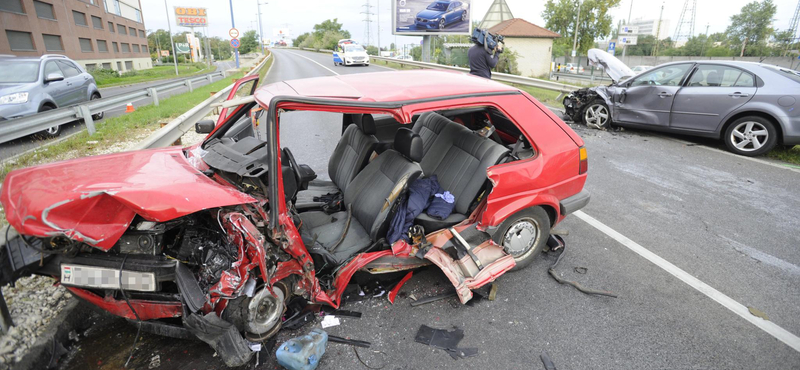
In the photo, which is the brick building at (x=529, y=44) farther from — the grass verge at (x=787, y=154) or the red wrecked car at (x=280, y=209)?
the red wrecked car at (x=280, y=209)

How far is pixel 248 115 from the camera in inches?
145

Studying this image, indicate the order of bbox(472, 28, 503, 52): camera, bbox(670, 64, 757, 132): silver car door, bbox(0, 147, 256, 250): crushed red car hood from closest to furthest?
bbox(0, 147, 256, 250): crushed red car hood < bbox(670, 64, 757, 132): silver car door < bbox(472, 28, 503, 52): camera

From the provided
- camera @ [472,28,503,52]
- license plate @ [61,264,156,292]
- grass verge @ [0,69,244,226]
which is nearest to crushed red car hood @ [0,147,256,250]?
license plate @ [61,264,156,292]

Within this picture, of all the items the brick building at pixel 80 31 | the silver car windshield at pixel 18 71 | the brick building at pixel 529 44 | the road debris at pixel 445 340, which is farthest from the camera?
the brick building at pixel 529 44

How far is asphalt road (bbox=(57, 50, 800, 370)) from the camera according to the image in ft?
7.98

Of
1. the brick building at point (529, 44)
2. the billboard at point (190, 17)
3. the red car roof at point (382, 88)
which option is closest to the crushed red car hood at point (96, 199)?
the red car roof at point (382, 88)

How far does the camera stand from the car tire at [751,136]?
Result: 6.39 meters

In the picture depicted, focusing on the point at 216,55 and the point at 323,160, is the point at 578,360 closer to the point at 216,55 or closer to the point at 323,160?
the point at 323,160

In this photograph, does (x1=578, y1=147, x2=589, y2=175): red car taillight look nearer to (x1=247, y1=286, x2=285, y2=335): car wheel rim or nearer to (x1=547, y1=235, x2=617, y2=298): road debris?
(x1=547, y1=235, x2=617, y2=298): road debris

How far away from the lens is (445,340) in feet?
8.54

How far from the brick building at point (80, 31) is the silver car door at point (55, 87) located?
70.5 ft

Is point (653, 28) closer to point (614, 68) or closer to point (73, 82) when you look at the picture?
point (614, 68)

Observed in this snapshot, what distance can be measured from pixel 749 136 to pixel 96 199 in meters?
8.85

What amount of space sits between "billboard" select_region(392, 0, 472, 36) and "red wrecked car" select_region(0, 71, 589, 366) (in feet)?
103
